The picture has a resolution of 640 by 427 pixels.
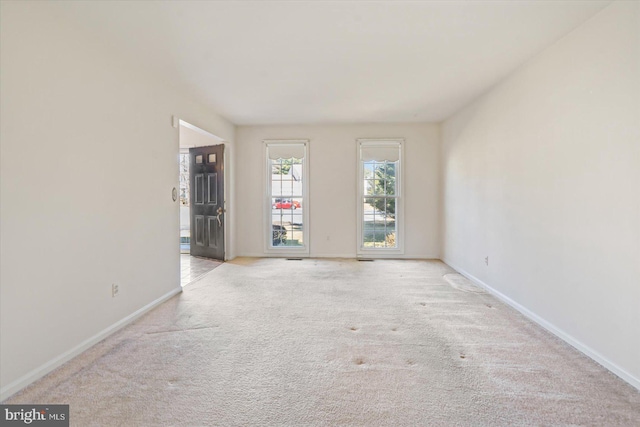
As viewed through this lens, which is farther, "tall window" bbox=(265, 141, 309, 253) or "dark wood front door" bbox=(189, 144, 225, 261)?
"tall window" bbox=(265, 141, 309, 253)

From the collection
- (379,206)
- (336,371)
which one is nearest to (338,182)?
(379,206)

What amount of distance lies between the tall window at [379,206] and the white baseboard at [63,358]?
3.67m

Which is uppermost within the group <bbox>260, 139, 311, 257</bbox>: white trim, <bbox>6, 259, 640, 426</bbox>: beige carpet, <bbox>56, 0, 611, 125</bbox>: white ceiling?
<bbox>56, 0, 611, 125</bbox>: white ceiling

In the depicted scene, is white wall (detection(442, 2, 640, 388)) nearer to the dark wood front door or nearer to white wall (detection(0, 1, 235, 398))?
white wall (detection(0, 1, 235, 398))

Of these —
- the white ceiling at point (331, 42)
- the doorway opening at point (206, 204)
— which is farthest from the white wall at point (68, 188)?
the doorway opening at point (206, 204)

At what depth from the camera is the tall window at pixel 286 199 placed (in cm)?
545

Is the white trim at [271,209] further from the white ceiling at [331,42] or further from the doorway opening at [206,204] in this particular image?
the white ceiling at [331,42]

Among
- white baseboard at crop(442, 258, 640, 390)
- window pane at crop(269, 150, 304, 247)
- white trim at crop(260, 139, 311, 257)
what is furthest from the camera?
window pane at crop(269, 150, 304, 247)

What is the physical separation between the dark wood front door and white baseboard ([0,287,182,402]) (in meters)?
2.31

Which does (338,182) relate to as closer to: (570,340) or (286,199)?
(286,199)

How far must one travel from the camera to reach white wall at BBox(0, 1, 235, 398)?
171cm

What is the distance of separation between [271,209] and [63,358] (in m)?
3.81

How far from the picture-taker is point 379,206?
5461 millimetres

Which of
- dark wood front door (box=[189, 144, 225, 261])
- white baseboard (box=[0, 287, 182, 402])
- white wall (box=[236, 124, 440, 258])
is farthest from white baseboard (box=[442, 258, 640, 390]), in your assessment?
dark wood front door (box=[189, 144, 225, 261])
